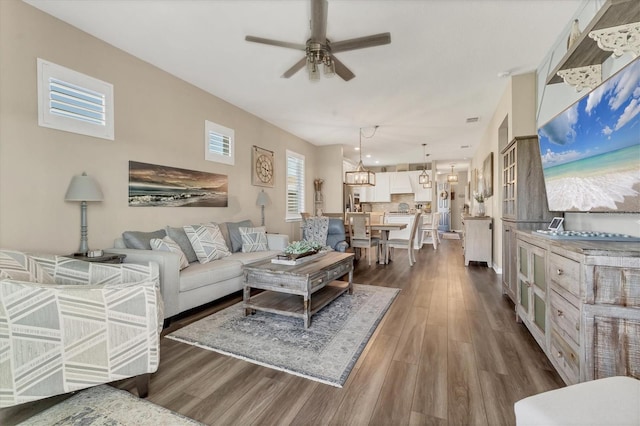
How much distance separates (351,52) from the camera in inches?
120

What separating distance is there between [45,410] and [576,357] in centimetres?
293

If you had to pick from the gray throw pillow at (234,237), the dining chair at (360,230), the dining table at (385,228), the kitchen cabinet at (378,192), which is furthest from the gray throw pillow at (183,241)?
the kitchen cabinet at (378,192)

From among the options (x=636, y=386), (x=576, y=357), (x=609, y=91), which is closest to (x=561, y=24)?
(x=609, y=91)

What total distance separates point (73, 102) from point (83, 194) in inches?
36.6

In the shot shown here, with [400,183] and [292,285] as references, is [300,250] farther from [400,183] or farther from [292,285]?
[400,183]

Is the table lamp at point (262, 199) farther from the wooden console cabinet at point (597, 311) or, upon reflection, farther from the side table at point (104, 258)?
the wooden console cabinet at point (597, 311)

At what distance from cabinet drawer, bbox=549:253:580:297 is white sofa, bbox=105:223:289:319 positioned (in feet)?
9.75

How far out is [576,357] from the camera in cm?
148

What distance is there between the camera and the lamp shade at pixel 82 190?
2512 millimetres

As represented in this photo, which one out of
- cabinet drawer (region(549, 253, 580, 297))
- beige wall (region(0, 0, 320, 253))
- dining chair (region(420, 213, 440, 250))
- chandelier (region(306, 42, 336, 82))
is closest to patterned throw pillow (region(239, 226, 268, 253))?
beige wall (region(0, 0, 320, 253))

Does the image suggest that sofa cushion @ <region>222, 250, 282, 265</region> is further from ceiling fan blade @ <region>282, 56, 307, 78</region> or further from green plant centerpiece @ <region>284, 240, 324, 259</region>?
ceiling fan blade @ <region>282, 56, 307, 78</region>

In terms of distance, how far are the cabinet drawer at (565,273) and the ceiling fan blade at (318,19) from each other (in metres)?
2.32

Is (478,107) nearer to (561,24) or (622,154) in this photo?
(561,24)

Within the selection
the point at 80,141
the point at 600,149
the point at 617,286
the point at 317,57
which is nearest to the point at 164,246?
the point at 80,141
